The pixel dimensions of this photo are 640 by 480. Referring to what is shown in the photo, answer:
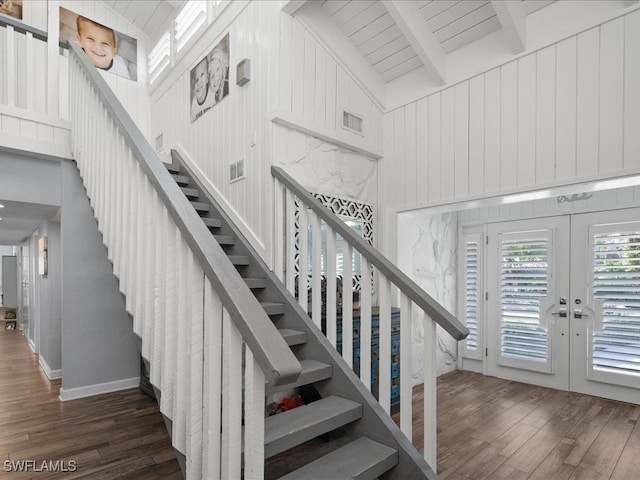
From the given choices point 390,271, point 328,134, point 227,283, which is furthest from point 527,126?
point 227,283

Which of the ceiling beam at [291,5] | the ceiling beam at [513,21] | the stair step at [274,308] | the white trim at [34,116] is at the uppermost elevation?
the ceiling beam at [291,5]

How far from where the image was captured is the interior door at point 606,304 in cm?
367

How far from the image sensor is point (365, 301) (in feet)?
7.45

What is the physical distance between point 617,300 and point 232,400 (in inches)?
167

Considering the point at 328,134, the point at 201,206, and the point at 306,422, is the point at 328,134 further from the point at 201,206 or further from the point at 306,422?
the point at 306,422

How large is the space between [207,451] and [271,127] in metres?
2.34

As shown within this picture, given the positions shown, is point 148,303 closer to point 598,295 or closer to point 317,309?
point 317,309

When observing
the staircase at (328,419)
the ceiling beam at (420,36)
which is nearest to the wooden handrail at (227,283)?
the staircase at (328,419)

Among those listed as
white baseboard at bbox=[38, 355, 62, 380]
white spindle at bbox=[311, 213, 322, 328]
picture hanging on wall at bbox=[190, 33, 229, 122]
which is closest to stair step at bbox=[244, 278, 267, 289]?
white spindle at bbox=[311, 213, 322, 328]

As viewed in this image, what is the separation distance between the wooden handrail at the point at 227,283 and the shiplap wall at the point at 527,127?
2554mm

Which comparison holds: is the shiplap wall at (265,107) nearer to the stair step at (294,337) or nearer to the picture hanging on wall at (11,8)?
the stair step at (294,337)

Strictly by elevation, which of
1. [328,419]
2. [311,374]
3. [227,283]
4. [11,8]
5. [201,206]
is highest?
[11,8]

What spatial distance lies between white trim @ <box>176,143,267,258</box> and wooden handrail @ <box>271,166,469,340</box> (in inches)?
21.6

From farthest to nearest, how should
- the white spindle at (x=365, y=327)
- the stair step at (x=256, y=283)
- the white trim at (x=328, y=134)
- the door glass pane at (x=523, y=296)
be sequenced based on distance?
the door glass pane at (x=523, y=296), the white trim at (x=328, y=134), the stair step at (x=256, y=283), the white spindle at (x=365, y=327)
